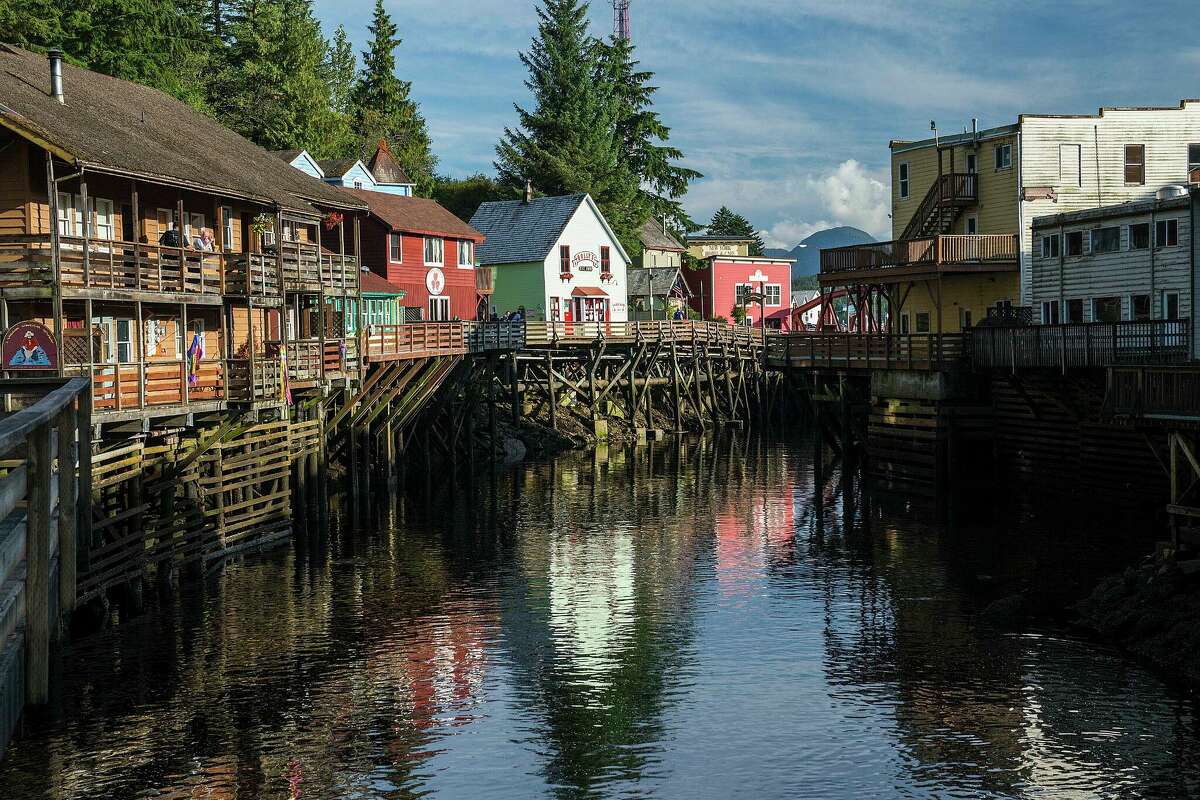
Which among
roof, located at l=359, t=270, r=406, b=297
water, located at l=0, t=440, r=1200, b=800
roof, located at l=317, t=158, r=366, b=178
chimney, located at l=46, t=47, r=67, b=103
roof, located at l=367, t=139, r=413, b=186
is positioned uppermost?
roof, located at l=367, t=139, r=413, b=186

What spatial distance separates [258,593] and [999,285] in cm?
3004

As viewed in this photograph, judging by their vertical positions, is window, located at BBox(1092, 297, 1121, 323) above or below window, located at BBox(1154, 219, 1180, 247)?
below

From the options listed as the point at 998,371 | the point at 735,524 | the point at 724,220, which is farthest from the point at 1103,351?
the point at 724,220

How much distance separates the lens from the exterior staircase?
1886 inches

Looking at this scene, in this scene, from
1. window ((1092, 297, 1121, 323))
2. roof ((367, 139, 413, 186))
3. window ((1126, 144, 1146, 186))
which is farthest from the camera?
roof ((367, 139, 413, 186))

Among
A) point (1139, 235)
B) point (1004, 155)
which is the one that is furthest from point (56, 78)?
point (1004, 155)

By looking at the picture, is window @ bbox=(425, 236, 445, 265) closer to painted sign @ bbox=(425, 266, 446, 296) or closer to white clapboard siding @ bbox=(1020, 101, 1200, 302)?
painted sign @ bbox=(425, 266, 446, 296)

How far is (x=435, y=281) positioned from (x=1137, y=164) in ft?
100

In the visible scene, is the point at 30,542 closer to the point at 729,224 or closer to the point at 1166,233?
the point at 1166,233

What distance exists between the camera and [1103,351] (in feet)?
110

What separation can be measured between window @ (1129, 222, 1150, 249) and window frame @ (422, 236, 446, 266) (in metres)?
31.6

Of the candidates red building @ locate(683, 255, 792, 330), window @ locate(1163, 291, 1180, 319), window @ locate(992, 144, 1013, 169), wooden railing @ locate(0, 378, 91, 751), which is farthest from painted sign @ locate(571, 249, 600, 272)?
wooden railing @ locate(0, 378, 91, 751)

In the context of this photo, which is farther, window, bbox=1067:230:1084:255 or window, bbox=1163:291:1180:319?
window, bbox=1067:230:1084:255

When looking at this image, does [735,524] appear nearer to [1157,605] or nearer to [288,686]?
[1157,605]
